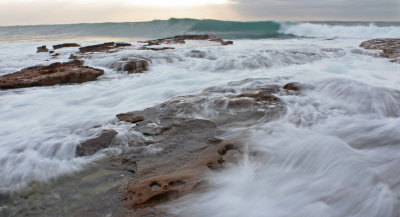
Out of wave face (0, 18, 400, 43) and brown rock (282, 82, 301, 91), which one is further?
wave face (0, 18, 400, 43)

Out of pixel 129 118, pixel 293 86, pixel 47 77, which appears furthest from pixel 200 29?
pixel 129 118

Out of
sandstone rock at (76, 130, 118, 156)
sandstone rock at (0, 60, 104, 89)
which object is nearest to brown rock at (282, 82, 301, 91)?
sandstone rock at (76, 130, 118, 156)

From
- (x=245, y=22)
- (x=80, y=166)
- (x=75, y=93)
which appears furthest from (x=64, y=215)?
(x=245, y=22)

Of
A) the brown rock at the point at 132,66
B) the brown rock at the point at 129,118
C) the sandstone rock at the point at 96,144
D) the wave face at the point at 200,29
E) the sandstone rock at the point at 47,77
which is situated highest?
the wave face at the point at 200,29

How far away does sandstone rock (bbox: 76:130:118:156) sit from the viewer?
7.93ft

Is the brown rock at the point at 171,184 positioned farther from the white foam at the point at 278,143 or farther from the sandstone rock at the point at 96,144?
the sandstone rock at the point at 96,144

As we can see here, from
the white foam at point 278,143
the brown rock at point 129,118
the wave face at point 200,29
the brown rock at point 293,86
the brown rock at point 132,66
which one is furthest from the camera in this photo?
the wave face at point 200,29

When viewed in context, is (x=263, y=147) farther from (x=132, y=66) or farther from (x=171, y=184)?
(x=132, y=66)

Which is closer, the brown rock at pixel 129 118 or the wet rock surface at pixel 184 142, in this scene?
the wet rock surface at pixel 184 142

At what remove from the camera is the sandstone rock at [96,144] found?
7.93 feet

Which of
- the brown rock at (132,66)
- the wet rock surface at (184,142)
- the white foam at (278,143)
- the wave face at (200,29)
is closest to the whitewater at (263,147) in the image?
the white foam at (278,143)

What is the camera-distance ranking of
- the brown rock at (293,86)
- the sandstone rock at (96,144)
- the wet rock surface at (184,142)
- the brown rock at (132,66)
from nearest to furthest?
the wet rock surface at (184,142), the sandstone rock at (96,144), the brown rock at (293,86), the brown rock at (132,66)

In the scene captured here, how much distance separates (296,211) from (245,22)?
94.6 ft

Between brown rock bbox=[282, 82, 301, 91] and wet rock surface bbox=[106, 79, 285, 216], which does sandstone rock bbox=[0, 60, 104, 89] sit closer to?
wet rock surface bbox=[106, 79, 285, 216]
